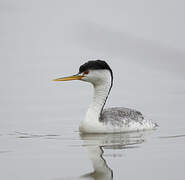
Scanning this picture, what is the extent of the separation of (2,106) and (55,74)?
5.87 m

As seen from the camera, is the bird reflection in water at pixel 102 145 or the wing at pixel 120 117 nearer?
the bird reflection in water at pixel 102 145

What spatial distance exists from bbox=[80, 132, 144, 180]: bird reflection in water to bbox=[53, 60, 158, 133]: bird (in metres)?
0.26

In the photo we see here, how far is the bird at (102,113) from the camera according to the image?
15297 mm

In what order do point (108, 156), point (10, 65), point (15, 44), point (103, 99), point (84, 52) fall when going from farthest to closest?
point (15, 44)
point (84, 52)
point (10, 65)
point (103, 99)
point (108, 156)

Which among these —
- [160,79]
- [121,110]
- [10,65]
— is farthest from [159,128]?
[10,65]

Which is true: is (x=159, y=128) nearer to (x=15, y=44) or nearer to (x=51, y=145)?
(x=51, y=145)

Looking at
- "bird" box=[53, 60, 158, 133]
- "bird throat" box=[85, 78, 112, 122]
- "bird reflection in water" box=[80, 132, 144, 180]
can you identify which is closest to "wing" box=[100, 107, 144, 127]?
"bird" box=[53, 60, 158, 133]

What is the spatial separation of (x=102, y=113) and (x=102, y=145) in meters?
2.08

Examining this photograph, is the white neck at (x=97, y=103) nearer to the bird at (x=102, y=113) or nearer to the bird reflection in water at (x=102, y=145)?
the bird at (x=102, y=113)

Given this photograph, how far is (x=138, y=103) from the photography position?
19.6 meters

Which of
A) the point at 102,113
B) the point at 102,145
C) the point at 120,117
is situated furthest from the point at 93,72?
the point at 102,145

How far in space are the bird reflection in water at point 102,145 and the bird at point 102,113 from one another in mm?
256

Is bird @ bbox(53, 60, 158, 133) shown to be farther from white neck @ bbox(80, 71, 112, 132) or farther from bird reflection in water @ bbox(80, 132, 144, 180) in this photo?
bird reflection in water @ bbox(80, 132, 144, 180)

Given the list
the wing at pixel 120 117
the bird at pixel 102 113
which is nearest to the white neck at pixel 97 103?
the bird at pixel 102 113
